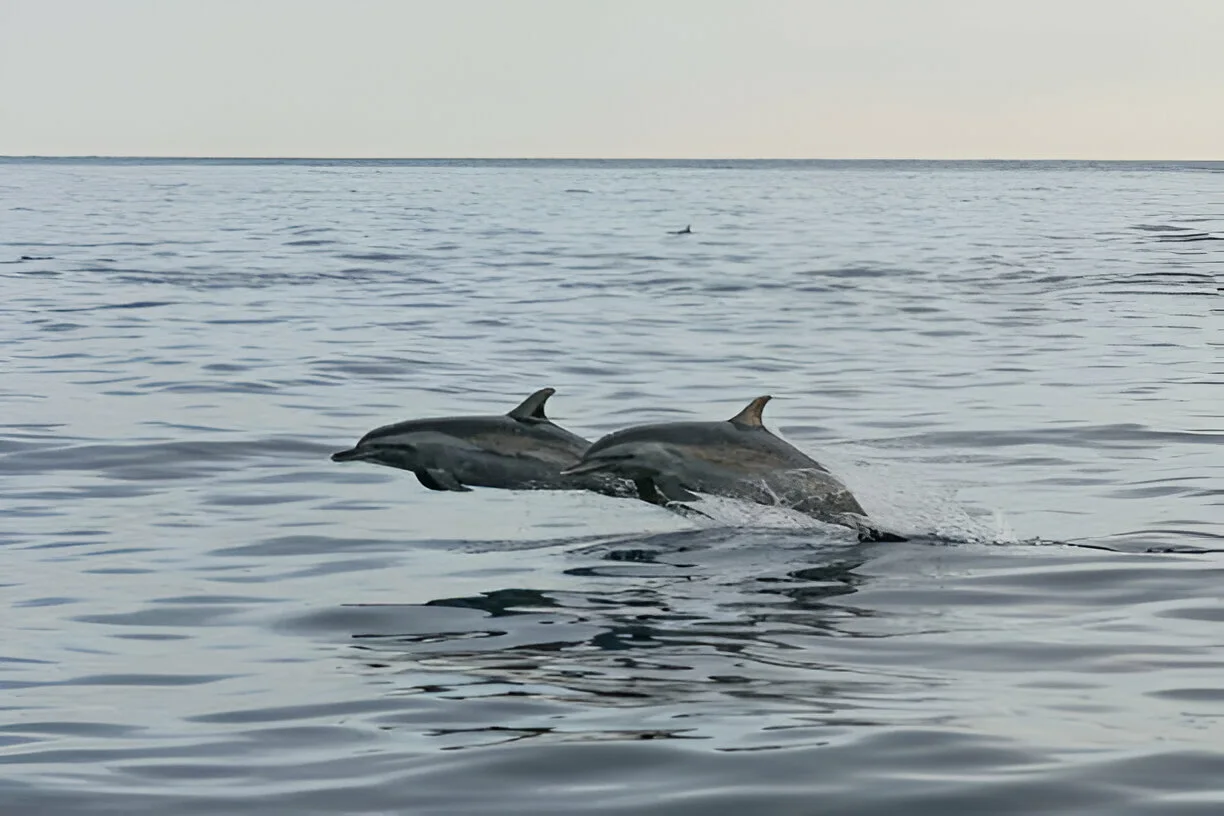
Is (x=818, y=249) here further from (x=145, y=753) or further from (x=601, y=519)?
(x=145, y=753)

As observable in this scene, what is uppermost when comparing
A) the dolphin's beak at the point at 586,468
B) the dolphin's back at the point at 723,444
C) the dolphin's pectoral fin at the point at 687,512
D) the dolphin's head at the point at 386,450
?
the dolphin's back at the point at 723,444

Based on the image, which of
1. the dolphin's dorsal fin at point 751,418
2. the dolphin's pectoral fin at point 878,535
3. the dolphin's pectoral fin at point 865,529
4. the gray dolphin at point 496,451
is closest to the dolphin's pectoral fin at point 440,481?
the gray dolphin at point 496,451

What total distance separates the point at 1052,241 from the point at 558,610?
42.7m

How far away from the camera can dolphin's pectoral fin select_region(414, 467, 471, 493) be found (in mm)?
12594

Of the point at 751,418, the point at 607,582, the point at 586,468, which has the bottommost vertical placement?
the point at 607,582

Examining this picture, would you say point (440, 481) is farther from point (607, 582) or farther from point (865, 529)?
point (865, 529)

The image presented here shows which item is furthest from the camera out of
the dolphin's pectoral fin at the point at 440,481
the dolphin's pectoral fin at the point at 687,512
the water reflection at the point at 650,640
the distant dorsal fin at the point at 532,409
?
the dolphin's pectoral fin at the point at 440,481

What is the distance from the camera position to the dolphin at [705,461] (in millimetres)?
Answer: 11523

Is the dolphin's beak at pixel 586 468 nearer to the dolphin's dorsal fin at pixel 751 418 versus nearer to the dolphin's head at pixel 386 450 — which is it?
the dolphin's dorsal fin at pixel 751 418

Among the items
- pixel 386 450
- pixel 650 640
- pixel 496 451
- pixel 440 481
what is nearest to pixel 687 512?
pixel 496 451

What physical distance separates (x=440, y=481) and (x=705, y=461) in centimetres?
209

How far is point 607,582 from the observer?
10.4 m

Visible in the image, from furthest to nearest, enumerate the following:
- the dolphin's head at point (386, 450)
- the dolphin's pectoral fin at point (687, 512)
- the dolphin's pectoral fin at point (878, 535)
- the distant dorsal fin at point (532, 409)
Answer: the dolphin's head at point (386, 450), the distant dorsal fin at point (532, 409), the dolphin's pectoral fin at point (687, 512), the dolphin's pectoral fin at point (878, 535)

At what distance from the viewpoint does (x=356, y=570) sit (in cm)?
1094
